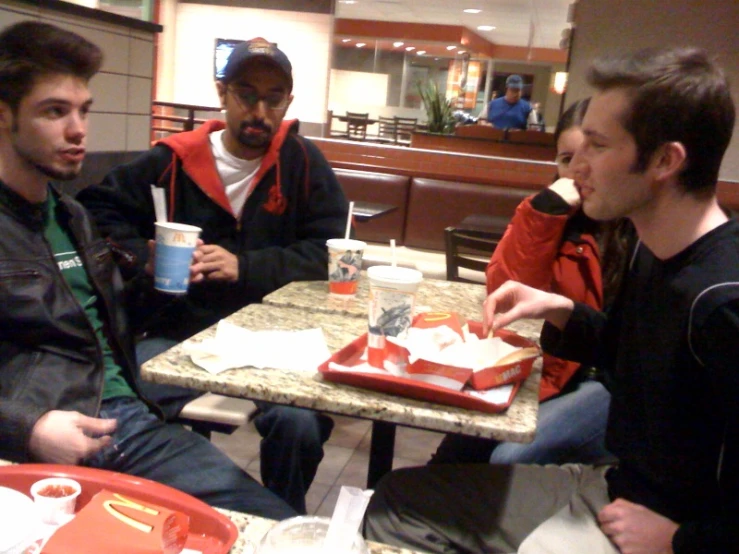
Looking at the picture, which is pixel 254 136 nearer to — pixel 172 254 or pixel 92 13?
pixel 172 254

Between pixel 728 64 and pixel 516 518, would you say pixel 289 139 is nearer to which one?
pixel 516 518

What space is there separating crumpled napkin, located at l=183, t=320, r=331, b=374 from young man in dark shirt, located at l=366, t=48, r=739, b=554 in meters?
0.32

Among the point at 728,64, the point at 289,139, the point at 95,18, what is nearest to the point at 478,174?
the point at 728,64

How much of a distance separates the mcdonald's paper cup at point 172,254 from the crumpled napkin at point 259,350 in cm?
18

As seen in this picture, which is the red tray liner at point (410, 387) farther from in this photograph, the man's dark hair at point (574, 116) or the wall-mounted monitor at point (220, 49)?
the wall-mounted monitor at point (220, 49)

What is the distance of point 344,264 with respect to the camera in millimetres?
1716

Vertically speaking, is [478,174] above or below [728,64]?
below

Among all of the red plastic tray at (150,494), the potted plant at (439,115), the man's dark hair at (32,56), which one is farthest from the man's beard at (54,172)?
the potted plant at (439,115)

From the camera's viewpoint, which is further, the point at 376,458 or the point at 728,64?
the point at 728,64

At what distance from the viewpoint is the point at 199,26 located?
1093cm

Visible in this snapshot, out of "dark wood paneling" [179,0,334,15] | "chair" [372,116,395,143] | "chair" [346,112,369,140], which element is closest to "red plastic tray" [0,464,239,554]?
"dark wood paneling" [179,0,334,15]

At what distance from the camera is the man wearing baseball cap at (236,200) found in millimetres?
1886

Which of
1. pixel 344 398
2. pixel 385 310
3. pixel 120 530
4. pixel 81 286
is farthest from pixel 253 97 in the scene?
pixel 120 530

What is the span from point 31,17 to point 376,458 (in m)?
2.30
